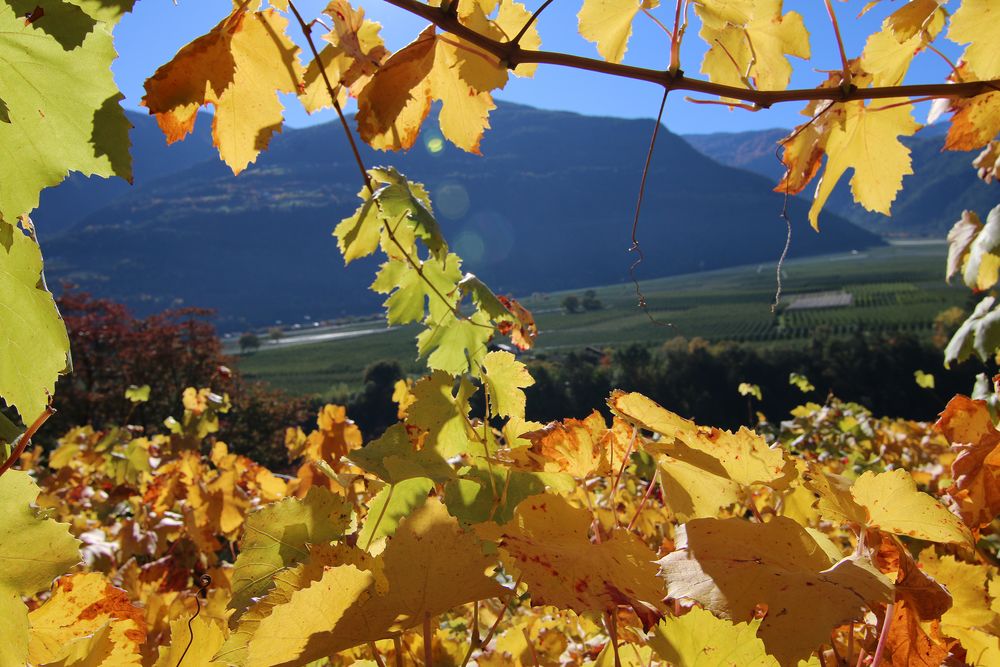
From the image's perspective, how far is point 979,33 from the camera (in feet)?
2.63

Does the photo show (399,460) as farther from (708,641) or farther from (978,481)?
(978,481)

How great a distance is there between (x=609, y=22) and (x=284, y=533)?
70 cm

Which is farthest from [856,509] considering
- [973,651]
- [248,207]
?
[248,207]

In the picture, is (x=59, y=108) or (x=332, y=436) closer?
(x=59, y=108)

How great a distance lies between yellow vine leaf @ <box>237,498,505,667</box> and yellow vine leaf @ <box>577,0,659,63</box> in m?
0.66

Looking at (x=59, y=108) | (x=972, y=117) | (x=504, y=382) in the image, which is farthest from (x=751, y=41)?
(x=59, y=108)

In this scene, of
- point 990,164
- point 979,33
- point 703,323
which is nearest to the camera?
point 979,33

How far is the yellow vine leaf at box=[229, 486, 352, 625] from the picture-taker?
0.53 meters

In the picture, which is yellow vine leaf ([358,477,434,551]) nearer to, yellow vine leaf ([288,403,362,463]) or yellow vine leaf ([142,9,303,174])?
yellow vine leaf ([142,9,303,174])

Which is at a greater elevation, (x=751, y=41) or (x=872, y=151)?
(x=751, y=41)

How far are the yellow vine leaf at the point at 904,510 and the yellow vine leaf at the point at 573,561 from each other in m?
0.17

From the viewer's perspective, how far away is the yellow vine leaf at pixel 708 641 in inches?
Result: 16.8

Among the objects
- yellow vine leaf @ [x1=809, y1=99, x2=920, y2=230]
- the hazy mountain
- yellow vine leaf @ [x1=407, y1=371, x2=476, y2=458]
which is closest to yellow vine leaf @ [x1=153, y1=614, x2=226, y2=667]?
yellow vine leaf @ [x1=407, y1=371, x2=476, y2=458]

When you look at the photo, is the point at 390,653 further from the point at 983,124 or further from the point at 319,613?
the point at 983,124
